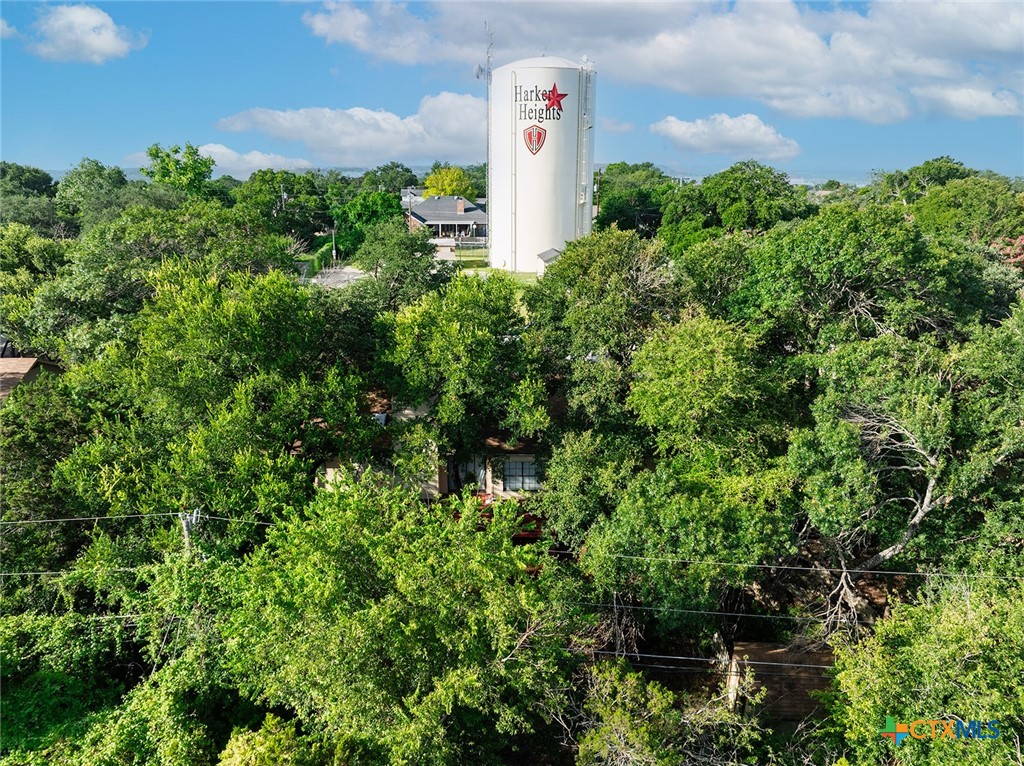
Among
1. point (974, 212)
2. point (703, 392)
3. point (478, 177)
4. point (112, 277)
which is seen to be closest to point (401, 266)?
point (112, 277)

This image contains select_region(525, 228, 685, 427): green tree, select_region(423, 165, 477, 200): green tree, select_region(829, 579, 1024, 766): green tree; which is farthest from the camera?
select_region(423, 165, 477, 200): green tree

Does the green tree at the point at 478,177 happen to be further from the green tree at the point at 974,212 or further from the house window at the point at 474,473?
the house window at the point at 474,473

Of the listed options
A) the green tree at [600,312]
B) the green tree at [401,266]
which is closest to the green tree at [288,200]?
the green tree at [401,266]

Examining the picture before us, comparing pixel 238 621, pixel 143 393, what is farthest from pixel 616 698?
pixel 143 393

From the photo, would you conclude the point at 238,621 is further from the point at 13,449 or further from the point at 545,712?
the point at 13,449

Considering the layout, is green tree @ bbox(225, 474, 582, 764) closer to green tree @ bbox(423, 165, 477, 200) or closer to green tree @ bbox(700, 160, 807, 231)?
green tree @ bbox(700, 160, 807, 231)

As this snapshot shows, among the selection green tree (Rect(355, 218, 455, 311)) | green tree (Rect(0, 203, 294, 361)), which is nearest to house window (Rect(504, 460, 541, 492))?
green tree (Rect(355, 218, 455, 311))

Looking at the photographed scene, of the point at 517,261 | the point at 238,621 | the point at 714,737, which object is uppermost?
the point at 517,261
